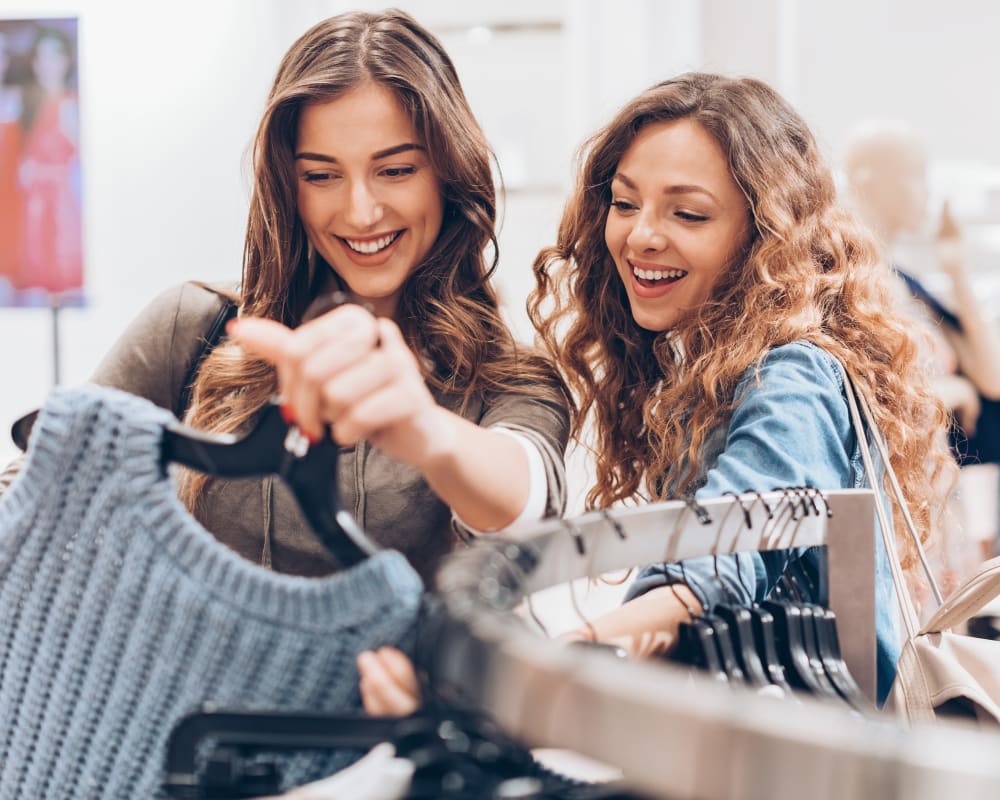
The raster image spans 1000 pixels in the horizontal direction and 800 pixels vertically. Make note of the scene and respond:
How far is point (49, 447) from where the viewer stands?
0.56 meters

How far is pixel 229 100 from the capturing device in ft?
10.1

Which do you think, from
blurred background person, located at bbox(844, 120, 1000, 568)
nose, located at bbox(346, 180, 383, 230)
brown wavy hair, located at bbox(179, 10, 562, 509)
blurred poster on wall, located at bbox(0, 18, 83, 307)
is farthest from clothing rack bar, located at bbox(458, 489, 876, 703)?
blurred poster on wall, located at bbox(0, 18, 83, 307)

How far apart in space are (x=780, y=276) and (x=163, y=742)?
0.77 m

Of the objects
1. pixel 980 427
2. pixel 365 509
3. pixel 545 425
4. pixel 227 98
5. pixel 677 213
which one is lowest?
pixel 980 427

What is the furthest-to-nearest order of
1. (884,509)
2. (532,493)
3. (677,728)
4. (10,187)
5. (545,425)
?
1. (10,187)
2. (545,425)
3. (884,509)
4. (532,493)
5. (677,728)

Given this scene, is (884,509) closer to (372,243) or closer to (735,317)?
(735,317)

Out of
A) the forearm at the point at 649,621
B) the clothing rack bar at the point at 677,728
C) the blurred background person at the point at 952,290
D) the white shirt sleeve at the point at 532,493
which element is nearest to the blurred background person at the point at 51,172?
the blurred background person at the point at 952,290

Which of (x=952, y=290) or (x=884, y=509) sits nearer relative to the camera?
(x=884, y=509)

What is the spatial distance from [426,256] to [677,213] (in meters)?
0.29

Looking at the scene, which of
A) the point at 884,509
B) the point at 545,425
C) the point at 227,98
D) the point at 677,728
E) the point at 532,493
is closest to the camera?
the point at 677,728

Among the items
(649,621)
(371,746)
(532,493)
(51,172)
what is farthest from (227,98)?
(371,746)

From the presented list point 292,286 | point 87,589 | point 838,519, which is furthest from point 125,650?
point 292,286

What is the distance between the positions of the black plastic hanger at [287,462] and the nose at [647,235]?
650mm

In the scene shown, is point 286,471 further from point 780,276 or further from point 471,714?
point 780,276
